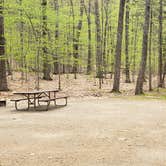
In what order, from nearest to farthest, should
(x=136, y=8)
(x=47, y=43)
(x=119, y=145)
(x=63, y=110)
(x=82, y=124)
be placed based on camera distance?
(x=119, y=145) < (x=82, y=124) < (x=63, y=110) < (x=47, y=43) < (x=136, y=8)

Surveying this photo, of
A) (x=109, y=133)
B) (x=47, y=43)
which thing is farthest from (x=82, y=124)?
(x=47, y=43)

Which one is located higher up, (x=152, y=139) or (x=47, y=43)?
(x=47, y=43)

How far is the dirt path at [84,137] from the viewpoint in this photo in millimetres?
6508

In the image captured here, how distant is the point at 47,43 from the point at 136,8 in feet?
34.0

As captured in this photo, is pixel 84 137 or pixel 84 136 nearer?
pixel 84 137

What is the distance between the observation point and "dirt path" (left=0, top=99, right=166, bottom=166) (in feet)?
21.4

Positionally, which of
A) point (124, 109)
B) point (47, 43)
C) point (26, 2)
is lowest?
point (124, 109)

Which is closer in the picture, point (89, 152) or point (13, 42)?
point (89, 152)

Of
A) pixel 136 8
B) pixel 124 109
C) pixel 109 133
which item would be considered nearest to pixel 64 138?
pixel 109 133

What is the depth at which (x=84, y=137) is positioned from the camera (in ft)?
26.9

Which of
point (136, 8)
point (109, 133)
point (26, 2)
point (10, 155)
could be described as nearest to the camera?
point (10, 155)

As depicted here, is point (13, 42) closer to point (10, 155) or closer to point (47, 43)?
point (47, 43)

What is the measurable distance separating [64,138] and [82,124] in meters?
1.68

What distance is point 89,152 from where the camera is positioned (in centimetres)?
694
